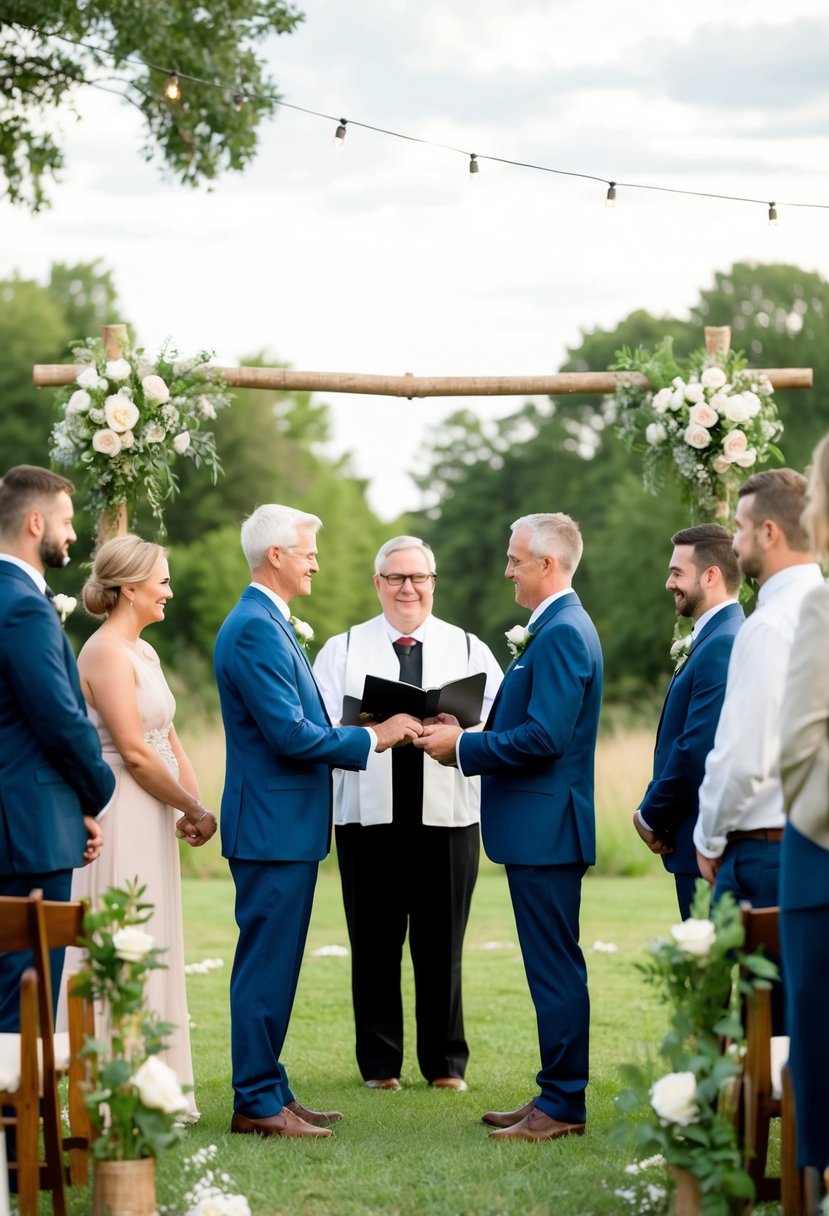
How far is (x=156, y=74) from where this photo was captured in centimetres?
1207

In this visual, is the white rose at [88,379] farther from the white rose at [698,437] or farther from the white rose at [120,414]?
the white rose at [698,437]

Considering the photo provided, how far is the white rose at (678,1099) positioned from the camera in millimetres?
3920

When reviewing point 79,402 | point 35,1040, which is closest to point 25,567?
point 35,1040

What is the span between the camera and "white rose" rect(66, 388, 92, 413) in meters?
7.00

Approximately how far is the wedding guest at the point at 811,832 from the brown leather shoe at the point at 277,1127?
231cm

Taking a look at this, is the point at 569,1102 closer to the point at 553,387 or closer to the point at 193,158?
the point at 553,387

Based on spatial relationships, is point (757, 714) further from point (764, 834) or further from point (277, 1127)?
point (277, 1127)

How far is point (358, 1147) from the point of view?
18.3ft

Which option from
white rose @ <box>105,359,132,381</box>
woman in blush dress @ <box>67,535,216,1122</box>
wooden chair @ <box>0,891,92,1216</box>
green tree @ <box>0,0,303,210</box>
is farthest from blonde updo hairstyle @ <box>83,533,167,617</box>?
green tree @ <box>0,0,303,210</box>

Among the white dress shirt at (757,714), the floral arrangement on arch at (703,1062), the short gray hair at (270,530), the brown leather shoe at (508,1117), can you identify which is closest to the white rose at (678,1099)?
the floral arrangement on arch at (703,1062)

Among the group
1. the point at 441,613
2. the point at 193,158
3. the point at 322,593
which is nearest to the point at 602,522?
the point at 441,613

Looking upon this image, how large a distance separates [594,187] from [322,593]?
102 feet

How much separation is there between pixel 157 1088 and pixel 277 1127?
1792mm

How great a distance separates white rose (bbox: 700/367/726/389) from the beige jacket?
3600 mm
